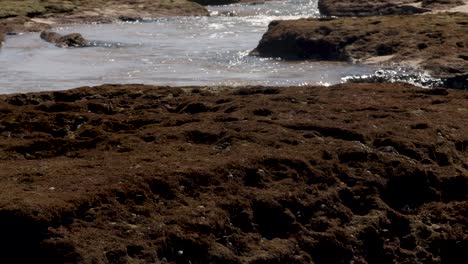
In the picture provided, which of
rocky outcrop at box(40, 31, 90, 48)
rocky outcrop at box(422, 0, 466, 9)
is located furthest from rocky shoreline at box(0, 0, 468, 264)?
rocky outcrop at box(422, 0, 466, 9)

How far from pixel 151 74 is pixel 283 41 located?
546 cm

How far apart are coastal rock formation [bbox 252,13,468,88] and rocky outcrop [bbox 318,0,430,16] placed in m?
14.1

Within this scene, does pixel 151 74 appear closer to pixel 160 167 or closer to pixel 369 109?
pixel 369 109

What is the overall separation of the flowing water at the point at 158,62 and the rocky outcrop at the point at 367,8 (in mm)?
5191

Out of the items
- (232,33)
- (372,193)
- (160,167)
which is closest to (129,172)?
(160,167)

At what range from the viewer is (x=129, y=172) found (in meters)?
7.68

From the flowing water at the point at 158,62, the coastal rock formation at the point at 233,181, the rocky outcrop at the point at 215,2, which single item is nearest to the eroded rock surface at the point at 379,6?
the flowing water at the point at 158,62

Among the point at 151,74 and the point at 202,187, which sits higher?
the point at 202,187

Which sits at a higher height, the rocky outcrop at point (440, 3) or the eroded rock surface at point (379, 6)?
the rocky outcrop at point (440, 3)

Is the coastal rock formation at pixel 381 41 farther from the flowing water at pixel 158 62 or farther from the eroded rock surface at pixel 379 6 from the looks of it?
the eroded rock surface at pixel 379 6

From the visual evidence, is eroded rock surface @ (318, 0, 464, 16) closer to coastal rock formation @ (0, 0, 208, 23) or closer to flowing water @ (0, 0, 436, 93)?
flowing water @ (0, 0, 436, 93)

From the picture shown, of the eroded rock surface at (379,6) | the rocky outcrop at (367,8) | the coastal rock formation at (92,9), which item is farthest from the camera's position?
the coastal rock formation at (92,9)

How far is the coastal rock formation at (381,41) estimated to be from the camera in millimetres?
22625

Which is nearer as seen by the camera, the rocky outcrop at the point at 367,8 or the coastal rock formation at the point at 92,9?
the rocky outcrop at the point at 367,8
